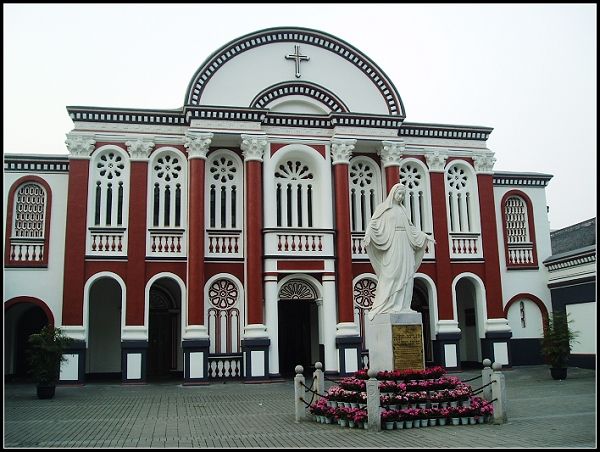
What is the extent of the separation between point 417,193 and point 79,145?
1399 centimetres

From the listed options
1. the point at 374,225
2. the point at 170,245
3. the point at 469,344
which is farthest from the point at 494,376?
the point at 469,344

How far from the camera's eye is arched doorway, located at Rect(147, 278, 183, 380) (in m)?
27.4

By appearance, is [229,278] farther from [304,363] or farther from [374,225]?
[374,225]

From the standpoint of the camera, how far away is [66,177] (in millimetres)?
25672

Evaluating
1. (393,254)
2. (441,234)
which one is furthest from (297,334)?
(393,254)

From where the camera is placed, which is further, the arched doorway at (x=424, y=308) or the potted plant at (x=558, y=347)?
the arched doorway at (x=424, y=308)

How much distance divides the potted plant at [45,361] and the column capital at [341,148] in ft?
41.0

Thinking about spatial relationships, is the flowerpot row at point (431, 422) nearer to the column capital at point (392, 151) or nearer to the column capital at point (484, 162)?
the column capital at point (392, 151)

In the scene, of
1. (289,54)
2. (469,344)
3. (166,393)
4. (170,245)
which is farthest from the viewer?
(469,344)

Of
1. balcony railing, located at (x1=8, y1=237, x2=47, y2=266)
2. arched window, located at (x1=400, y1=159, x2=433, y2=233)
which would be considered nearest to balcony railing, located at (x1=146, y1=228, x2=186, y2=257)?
balcony railing, located at (x1=8, y1=237, x2=47, y2=266)

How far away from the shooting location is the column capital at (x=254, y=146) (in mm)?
25031

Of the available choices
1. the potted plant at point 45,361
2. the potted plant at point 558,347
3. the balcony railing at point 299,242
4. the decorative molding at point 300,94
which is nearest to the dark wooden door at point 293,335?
the balcony railing at point 299,242

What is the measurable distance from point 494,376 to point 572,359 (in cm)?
1652

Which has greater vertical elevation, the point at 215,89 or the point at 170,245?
the point at 215,89
